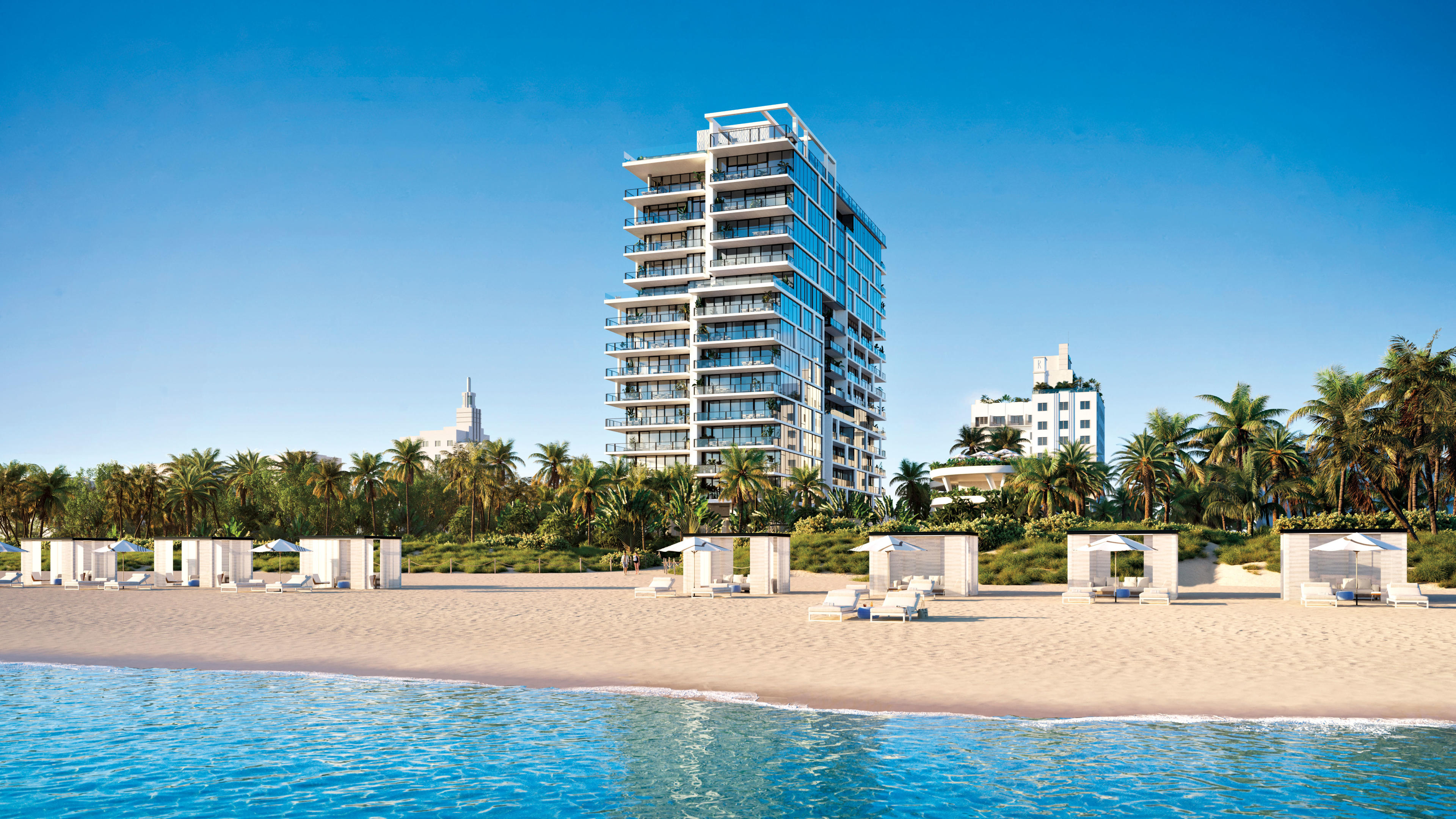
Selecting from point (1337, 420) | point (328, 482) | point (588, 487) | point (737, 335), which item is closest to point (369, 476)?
point (328, 482)

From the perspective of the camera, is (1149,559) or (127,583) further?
(127,583)

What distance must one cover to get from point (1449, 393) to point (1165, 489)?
2479cm

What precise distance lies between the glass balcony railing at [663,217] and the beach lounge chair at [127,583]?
209 ft

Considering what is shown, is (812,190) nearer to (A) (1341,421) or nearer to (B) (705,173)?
(B) (705,173)

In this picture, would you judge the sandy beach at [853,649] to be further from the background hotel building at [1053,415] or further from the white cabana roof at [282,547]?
the background hotel building at [1053,415]

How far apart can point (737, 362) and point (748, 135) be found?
74.8 ft

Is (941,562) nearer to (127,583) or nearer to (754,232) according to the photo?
(127,583)

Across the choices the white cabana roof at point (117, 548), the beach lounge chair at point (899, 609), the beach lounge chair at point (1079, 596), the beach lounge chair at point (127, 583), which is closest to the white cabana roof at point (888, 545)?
the beach lounge chair at point (1079, 596)

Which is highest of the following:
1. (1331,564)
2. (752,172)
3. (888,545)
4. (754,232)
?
(752,172)

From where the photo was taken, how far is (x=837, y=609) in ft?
91.5

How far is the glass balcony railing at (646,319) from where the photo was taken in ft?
327

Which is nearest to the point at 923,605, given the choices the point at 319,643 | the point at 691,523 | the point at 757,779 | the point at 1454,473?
the point at 319,643

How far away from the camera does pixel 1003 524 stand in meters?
55.3

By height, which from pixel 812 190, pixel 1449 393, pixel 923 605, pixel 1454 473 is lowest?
pixel 923 605
